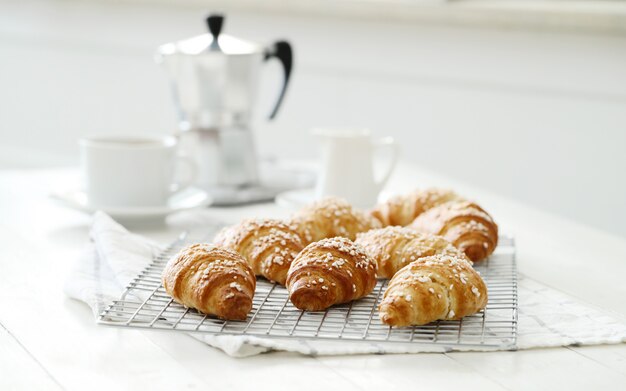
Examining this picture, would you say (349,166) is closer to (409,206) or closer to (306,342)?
(409,206)

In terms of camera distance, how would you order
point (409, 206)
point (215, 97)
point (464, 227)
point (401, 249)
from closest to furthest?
point (401, 249) → point (464, 227) → point (409, 206) → point (215, 97)

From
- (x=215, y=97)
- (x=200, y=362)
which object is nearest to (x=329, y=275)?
(x=200, y=362)

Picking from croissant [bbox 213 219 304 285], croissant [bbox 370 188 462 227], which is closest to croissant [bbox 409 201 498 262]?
croissant [bbox 370 188 462 227]

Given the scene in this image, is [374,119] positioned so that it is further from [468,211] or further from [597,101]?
[468,211]

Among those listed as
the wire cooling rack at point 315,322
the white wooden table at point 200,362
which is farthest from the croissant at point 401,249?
the white wooden table at point 200,362

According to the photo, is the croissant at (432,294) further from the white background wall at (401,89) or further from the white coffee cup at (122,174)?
the white background wall at (401,89)

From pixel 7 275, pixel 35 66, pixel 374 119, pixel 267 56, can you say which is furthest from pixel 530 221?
pixel 35 66
